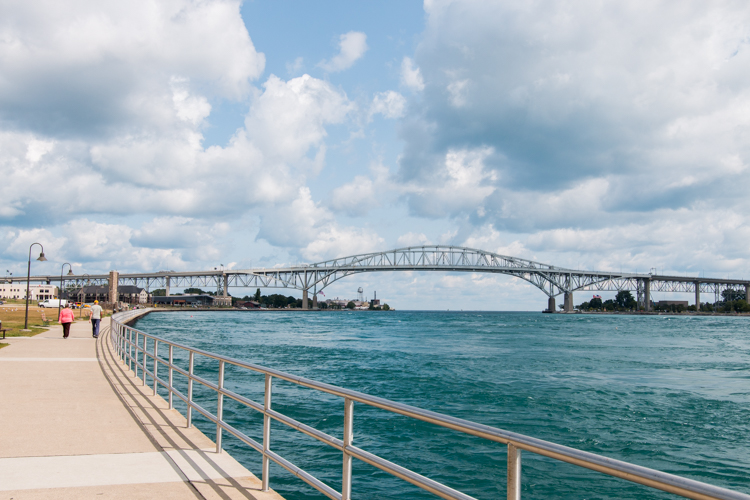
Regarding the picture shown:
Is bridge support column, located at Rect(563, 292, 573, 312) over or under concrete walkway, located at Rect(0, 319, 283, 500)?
under

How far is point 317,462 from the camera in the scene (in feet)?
33.6

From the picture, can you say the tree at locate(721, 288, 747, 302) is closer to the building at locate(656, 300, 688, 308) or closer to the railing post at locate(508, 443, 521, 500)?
the building at locate(656, 300, 688, 308)

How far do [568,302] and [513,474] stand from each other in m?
163

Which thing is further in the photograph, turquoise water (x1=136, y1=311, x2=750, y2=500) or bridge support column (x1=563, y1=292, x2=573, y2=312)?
bridge support column (x1=563, y1=292, x2=573, y2=312)

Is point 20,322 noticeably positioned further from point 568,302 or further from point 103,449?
point 568,302

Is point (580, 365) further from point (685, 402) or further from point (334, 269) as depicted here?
point (334, 269)

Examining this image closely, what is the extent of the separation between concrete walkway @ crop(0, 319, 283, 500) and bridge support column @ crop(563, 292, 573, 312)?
15395 cm

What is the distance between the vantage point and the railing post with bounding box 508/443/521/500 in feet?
8.53

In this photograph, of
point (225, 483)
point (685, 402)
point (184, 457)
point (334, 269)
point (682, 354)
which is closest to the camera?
point (225, 483)

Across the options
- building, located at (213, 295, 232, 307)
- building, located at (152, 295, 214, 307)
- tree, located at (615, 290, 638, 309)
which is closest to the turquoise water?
building, located at (213, 295, 232, 307)

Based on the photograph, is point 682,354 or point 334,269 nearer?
point 682,354

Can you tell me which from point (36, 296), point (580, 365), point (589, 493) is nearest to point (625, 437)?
point (589, 493)

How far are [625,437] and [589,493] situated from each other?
4382 millimetres

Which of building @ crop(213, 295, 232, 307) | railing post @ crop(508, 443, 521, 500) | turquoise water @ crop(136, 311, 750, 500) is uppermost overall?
railing post @ crop(508, 443, 521, 500)
